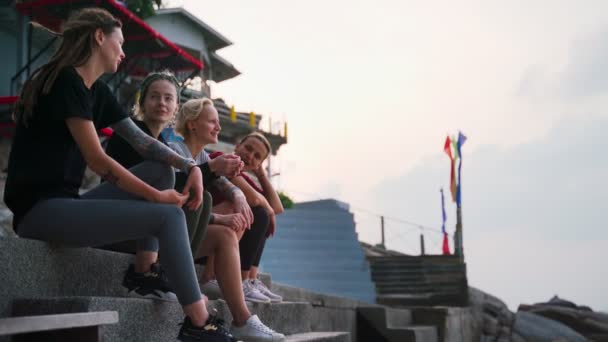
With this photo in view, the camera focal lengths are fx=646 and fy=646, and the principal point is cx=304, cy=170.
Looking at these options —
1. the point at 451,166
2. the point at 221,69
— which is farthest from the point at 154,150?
the point at 221,69

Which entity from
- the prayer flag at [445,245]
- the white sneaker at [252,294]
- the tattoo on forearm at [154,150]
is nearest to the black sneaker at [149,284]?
the tattoo on forearm at [154,150]

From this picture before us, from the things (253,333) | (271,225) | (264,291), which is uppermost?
(271,225)

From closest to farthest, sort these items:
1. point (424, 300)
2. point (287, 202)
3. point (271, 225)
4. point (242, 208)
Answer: point (242, 208) → point (271, 225) → point (424, 300) → point (287, 202)

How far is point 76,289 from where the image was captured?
2.84 metres

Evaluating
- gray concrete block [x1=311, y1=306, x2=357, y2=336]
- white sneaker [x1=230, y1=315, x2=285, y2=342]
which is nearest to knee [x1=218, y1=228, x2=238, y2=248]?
white sneaker [x1=230, y1=315, x2=285, y2=342]

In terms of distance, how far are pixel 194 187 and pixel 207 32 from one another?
23.9 m

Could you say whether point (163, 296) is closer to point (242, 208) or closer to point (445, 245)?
point (242, 208)

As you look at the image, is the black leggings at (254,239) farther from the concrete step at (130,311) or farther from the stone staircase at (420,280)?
the stone staircase at (420,280)

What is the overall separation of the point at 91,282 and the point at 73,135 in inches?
30.2

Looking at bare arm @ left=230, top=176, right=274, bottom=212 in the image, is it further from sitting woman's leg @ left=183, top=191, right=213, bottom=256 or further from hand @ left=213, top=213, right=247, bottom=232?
sitting woman's leg @ left=183, top=191, right=213, bottom=256

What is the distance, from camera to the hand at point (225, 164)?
320cm

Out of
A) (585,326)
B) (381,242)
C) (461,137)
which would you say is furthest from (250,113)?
(585,326)

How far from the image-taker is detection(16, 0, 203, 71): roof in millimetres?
13586

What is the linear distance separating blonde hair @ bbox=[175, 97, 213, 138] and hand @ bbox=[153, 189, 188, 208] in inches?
40.6
